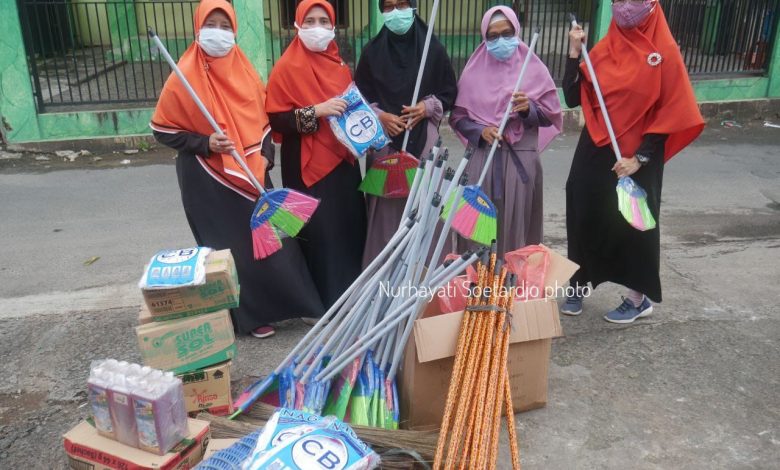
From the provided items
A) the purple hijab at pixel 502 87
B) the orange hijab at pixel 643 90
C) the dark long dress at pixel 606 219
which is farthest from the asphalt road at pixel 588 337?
the purple hijab at pixel 502 87

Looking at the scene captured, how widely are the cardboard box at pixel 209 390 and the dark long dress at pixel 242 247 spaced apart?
2.25 feet

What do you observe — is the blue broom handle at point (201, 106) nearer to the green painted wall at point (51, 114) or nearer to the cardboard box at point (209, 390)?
the cardboard box at point (209, 390)

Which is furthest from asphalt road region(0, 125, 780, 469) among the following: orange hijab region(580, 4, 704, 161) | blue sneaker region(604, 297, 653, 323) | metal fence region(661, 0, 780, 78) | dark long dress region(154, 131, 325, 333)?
metal fence region(661, 0, 780, 78)

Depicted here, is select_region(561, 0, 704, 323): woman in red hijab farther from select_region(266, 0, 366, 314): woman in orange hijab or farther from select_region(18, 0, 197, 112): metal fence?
select_region(18, 0, 197, 112): metal fence

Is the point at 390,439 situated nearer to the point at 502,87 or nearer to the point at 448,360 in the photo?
the point at 448,360

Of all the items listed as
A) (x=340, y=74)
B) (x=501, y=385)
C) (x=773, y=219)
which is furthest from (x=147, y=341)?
(x=773, y=219)

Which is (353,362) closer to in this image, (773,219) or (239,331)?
(239,331)

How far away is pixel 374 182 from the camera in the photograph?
3141mm

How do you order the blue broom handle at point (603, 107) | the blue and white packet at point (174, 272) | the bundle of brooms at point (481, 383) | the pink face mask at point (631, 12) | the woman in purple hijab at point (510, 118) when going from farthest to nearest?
the woman in purple hijab at point (510, 118)
the blue broom handle at point (603, 107)
the pink face mask at point (631, 12)
the blue and white packet at point (174, 272)
the bundle of brooms at point (481, 383)

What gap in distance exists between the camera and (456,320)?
2.32 metres

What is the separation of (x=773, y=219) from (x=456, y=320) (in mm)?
3783

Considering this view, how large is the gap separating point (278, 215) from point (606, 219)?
1.56 m

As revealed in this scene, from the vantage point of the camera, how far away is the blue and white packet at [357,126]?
2959 millimetres

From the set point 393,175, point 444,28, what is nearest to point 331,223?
point 393,175
